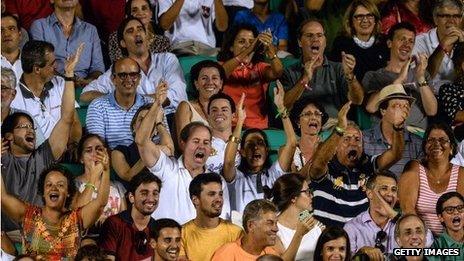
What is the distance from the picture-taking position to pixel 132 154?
12562 mm

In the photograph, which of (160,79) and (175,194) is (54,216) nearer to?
(175,194)

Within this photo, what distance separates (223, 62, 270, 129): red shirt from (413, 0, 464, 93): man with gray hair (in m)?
1.28

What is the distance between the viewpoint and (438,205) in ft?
42.4

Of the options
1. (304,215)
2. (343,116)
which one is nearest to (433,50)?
(343,116)

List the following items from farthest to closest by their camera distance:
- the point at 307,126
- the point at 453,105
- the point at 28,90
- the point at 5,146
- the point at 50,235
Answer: the point at 453,105, the point at 307,126, the point at 28,90, the point at 5,146, the point at 50,235

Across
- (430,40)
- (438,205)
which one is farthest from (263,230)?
(430,40)

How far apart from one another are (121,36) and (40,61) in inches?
26.1

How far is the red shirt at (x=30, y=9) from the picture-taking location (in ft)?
43.5

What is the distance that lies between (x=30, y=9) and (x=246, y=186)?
2061mm

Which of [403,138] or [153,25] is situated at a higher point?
[153,25]

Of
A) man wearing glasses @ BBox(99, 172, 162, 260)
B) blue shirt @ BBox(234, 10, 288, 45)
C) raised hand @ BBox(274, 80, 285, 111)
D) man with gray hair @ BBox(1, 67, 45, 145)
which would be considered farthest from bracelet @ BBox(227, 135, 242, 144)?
blue shirt @ BBox(234, 10, 288, 45)

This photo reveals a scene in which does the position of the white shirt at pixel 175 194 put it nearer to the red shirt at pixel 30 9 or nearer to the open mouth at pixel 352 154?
the open mouth at pixel 352 154

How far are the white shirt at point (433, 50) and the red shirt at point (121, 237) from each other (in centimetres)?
280

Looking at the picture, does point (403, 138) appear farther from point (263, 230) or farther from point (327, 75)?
point (263, 230)
